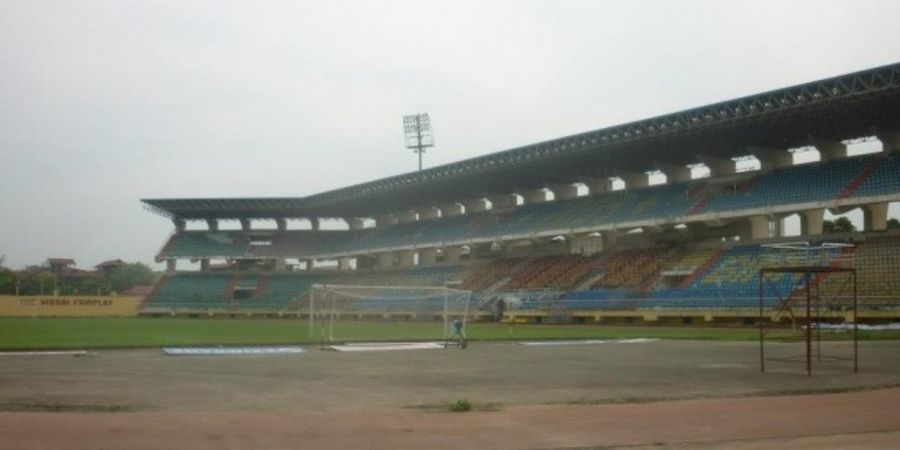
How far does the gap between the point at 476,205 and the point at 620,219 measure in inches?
881

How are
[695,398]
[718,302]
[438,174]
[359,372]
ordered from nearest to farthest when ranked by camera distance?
1. [695,398]
2. [359,372]
3. [718,302]
4. [438,174]

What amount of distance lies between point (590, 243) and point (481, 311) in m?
11.0

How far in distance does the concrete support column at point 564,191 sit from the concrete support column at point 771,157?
1832 centimetres

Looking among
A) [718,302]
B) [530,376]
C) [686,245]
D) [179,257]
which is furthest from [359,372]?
[179,257]

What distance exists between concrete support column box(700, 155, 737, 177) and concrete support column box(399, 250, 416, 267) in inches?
1384

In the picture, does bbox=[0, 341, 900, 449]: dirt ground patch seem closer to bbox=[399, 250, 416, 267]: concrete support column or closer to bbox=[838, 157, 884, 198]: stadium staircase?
bbox=[838, 157, 884, 198]: stadium staircase

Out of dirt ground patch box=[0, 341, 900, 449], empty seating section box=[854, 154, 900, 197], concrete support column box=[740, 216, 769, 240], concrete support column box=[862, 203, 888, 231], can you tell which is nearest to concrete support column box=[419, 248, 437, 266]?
concrete support column box=[740, 216, 769, 240]

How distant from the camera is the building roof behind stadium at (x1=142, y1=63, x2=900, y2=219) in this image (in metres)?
44.2

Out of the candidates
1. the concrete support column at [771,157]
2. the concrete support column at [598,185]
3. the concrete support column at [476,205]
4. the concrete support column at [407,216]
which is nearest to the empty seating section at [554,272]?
the concrete support column at [598,185]

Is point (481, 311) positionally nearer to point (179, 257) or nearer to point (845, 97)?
point (845, 97)

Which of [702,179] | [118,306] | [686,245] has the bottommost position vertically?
[118,306]

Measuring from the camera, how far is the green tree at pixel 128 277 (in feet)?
527

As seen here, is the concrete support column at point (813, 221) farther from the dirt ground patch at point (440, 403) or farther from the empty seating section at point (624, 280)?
the dirt ground patch at point (440, 403)

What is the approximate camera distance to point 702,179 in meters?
58.7
